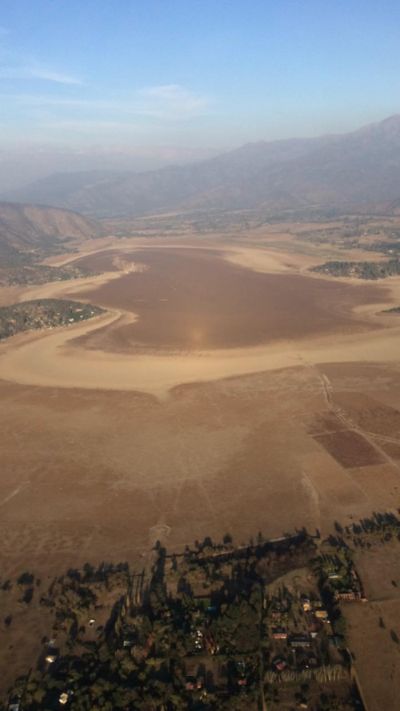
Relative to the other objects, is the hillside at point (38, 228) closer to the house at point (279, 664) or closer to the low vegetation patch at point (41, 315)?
the low vegetation patch at point (41, 315)

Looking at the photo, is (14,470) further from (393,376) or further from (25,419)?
(393,376)

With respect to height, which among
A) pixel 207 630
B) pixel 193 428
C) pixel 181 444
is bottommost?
pixel 207 630

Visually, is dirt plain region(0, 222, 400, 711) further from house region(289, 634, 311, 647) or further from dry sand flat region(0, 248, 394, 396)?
house region(289, 634, 311, 647)

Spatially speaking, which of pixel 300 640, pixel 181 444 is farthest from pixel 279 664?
pixel 181 444

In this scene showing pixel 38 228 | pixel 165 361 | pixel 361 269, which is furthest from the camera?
pixel 38 228

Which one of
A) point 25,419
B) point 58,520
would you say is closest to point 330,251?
point 25,419

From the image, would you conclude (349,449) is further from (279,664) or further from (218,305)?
(218,305)

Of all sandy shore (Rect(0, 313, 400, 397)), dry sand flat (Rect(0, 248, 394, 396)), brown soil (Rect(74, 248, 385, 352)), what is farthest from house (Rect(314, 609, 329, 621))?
brown soil (Rect(74, 248, 385, 352))
